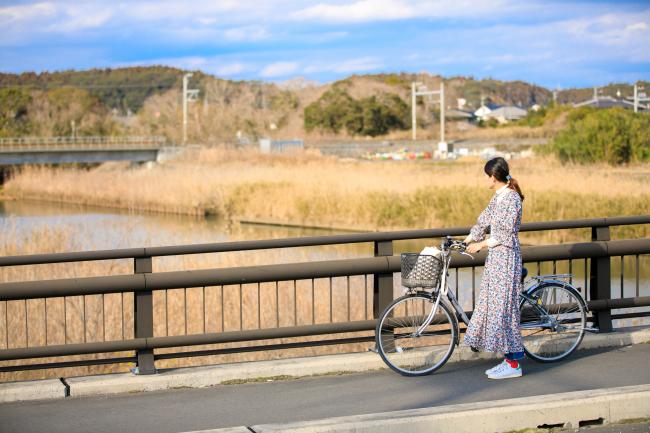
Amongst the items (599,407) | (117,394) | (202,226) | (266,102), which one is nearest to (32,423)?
(117,394)

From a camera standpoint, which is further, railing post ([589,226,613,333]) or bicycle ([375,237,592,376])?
railing post ([589,226,613,333])

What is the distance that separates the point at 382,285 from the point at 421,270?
775 mm

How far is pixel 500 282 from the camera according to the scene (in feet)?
Answer: 24.9

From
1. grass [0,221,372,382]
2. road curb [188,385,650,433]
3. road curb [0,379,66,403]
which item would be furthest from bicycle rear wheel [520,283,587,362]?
road curb [0,379,66,403]

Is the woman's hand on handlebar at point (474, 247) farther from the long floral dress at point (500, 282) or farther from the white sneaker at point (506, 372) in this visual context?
the white sneaker at point (506, 372)

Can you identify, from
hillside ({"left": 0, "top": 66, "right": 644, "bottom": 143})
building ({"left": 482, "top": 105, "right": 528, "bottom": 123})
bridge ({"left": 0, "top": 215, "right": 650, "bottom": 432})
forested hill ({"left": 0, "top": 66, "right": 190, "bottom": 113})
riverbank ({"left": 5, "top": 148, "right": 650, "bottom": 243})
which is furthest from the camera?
forested hill ({"left": 0, "top": 66, "right": 190, "bottom": 113})

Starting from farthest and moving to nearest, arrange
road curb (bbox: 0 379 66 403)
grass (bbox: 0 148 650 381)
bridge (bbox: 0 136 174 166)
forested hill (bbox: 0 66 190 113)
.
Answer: forested hill (bbox: 0 66 190 113) < bridge (bbox: 0 136 174 166) < grass (bbox: 0 148 650 381) < road curb (bbox: 0 379 66 403)

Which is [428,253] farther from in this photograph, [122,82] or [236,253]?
[122,82]

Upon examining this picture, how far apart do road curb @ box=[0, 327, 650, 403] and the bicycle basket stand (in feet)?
2.70

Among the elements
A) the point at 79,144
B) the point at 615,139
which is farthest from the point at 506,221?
the point at 79,144

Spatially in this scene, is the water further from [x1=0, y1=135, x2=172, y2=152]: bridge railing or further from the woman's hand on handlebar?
[x1=0, y1=135, x2=172, y2=152]: bridge railing

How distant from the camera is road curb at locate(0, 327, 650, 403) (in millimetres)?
7227

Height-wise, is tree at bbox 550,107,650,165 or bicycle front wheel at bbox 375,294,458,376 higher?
tree at bbox 550,107,650,165

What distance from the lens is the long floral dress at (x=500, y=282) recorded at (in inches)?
297
